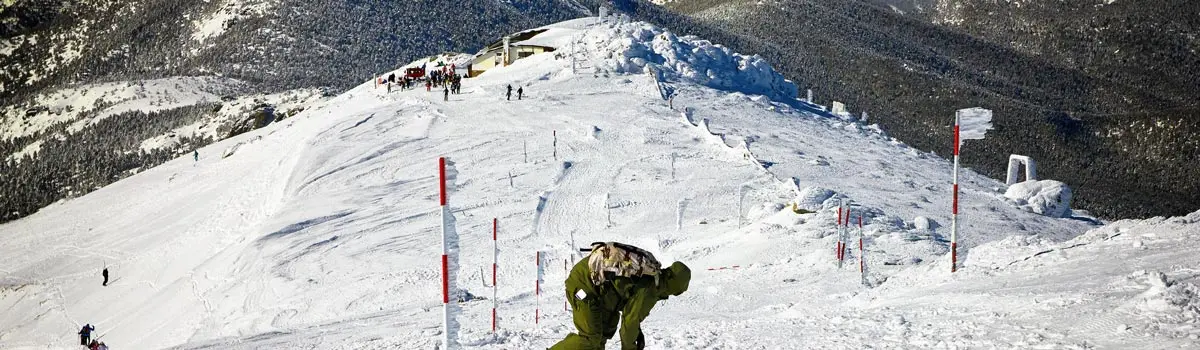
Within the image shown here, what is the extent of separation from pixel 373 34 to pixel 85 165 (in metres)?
43.5

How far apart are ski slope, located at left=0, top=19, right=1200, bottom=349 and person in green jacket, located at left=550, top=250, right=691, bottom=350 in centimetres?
294

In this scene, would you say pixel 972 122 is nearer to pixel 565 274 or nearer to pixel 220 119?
pixel 565 274

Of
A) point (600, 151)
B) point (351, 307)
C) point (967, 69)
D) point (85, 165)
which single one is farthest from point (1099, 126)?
point (351, 307)

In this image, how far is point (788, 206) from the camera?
Result: 923 inches

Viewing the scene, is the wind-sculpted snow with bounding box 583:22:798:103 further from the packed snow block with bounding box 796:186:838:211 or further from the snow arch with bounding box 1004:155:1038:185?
the packed snow block with bounding box 796:186:838:211

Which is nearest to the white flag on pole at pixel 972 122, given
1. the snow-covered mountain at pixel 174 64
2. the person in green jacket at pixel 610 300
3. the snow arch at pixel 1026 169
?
the person in green jacket at pixel 610 300

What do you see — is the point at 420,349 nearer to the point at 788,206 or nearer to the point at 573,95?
the point at 788,206

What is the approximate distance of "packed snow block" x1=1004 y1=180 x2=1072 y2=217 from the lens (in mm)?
26250

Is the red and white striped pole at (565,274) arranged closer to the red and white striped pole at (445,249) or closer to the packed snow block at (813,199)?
the packed snow block at (813,199)

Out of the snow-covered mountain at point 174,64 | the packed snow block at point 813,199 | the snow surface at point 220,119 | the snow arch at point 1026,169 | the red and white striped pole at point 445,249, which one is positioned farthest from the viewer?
the snow-covered mountain at point 174,64

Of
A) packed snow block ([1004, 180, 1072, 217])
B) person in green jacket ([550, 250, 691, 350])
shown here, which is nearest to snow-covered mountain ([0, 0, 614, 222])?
packed snow block ([1004, 180, 1072, 217])

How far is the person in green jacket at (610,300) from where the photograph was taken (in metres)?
7.75

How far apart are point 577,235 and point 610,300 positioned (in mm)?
18086

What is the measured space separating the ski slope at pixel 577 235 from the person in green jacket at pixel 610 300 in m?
2.94
